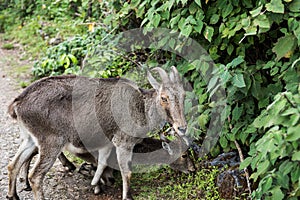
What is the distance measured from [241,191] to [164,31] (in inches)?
92.3

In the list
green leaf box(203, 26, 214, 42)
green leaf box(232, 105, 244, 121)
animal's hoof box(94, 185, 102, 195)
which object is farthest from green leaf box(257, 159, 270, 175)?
animal's hoof box(94, 185, 102, 195)

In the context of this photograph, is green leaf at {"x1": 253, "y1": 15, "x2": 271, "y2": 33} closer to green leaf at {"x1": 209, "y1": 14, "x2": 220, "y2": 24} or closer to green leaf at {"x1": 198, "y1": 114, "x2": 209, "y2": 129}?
green leaf at {"x1": 209, "y1": 14, "x2": 220, "y2": 24}

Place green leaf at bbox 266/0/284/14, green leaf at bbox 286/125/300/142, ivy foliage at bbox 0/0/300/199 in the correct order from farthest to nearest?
green leaf at bbox 266/0/284/14 < ivy foliage at bbox 0/0/300/199 < green leaf at bbox 286/125/300/142

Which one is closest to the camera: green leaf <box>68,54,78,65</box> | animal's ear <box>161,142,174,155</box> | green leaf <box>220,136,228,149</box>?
green leaf <box>220,136,228,149</box>

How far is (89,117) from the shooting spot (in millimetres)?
6852

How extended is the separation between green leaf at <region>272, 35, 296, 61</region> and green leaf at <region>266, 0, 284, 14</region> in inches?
15.8

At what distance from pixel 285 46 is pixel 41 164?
3.14 metres

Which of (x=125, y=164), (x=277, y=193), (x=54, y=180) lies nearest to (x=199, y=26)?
(x=125, y=164)

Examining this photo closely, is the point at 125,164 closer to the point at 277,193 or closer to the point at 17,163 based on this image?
the point at 17,163

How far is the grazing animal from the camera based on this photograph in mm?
6473

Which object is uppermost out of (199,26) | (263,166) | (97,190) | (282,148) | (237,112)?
(199,26)

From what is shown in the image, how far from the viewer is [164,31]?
721 centimetres

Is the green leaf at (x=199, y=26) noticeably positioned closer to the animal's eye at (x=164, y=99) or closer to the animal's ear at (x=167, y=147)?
the animal's eye at (x=164, y=99)

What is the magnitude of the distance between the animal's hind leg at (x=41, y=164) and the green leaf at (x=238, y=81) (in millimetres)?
2269
